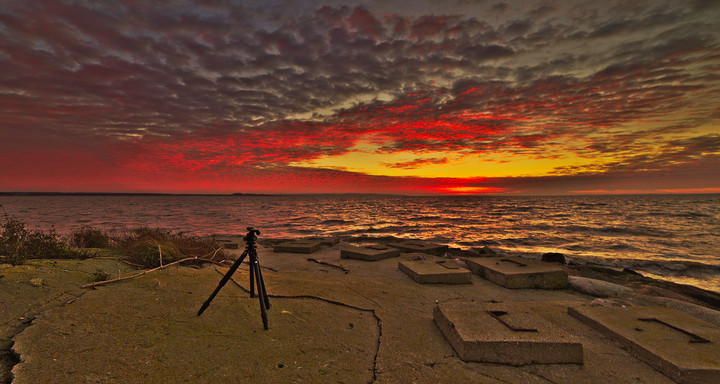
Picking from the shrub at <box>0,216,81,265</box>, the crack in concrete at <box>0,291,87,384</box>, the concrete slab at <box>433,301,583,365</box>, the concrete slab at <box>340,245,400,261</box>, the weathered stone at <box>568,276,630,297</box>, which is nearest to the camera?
the crack in concrete at <box>0,291,87,384</box>

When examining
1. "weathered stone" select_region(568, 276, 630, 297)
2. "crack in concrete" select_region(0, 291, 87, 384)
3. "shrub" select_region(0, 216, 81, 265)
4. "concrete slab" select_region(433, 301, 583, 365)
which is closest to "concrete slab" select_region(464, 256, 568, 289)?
"weathered stone" select_region(568, 276, 630, 297)

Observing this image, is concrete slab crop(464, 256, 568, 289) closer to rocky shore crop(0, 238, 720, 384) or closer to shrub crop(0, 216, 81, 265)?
rocky shore crop(0, 238, 720, 384)

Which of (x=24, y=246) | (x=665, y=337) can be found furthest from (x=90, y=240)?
(x=665, y=337)

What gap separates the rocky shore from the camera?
105 inches

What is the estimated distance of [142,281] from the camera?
462 cm

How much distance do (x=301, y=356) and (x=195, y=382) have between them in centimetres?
102

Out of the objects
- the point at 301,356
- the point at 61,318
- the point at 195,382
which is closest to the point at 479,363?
the point at 301,356

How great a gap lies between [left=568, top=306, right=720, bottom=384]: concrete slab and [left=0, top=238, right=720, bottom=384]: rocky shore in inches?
5.0

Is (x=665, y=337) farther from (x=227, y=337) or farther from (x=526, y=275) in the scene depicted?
(x=227, y=337)

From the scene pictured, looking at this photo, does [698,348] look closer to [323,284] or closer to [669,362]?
[669,362]

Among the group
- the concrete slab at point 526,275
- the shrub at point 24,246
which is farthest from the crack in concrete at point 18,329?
the concrete slab at point 526,275

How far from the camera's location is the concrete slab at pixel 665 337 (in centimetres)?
314

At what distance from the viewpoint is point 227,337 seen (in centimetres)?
334

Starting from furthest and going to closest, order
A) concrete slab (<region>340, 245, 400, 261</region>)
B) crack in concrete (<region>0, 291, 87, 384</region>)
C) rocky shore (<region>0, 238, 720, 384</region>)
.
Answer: concrete slab (<region>340, 245, 400, 261</region>), rocky shore (<region>0, 238, 720, 384</region>), crack in concrete (<region>0, 291, 87, 384</region>)
